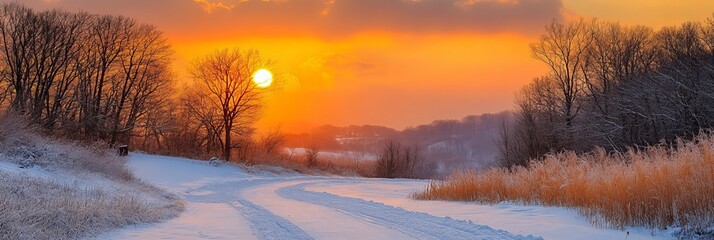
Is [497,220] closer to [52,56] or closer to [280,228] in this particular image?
[280,228]

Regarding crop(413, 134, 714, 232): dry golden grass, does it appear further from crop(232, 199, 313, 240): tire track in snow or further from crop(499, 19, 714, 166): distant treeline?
crop(499, 19, 714, 166): distant treeline

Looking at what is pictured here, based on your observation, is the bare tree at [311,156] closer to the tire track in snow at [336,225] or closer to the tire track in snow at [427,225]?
the tire track in snow at [336,225]

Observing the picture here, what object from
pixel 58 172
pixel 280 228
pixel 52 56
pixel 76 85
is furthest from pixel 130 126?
pixel 280 228

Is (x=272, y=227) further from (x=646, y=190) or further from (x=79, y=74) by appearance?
(x=79, y=74)

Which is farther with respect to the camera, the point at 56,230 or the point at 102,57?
the point at 102,57

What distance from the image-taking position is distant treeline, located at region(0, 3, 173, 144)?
134ft

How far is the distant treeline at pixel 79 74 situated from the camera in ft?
134

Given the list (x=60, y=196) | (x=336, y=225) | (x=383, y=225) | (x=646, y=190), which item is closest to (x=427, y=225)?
(x=383, y=225)

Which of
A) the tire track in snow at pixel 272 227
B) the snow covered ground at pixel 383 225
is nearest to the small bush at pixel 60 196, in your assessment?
the snow covered ground at pixel 383 225

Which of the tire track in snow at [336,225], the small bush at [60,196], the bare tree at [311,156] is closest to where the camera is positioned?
the small bush at [60,196]

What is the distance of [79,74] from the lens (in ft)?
156

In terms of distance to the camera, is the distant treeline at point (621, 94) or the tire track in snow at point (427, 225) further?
the distant treeline at point (621, 94)

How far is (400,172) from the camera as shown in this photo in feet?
245

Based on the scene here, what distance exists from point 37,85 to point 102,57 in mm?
8735
